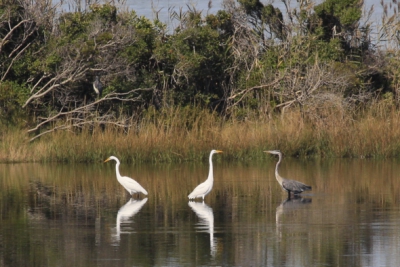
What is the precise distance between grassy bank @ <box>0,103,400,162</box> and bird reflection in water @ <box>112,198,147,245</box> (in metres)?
6.90

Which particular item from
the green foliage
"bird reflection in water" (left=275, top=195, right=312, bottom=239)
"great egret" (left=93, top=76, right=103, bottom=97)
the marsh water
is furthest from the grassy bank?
"bird reflection in water" (left=275, top=195, right=312, bottom=239)

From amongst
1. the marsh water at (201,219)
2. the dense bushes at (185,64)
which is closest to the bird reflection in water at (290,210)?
the marsh water at (201,219)

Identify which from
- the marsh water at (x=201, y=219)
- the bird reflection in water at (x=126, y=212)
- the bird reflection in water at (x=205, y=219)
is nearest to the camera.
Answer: the marsh water at (x=201, y=219)

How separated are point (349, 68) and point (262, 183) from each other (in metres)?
8.69

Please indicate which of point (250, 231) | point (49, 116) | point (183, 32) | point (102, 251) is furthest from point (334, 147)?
point (102, 251)

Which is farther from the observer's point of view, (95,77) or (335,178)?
(95,77)

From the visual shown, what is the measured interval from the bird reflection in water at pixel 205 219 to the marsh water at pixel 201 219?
16mm

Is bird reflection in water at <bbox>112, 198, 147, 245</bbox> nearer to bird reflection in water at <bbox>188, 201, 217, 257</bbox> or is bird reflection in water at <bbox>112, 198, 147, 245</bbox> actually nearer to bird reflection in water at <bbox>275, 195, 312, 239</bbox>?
bird reflection in water at <bbox>188, 201, 217, 257</bbox>

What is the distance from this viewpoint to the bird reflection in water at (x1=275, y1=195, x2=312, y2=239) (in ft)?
46.6

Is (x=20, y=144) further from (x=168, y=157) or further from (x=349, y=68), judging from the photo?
(x=349, y=68)

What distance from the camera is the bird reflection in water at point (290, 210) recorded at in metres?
14.2

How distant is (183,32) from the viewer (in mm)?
26344

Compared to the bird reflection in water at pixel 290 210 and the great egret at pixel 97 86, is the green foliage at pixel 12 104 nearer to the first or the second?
the great egret at pixel 97 86

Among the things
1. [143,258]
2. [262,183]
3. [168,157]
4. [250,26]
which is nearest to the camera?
[143,258]
